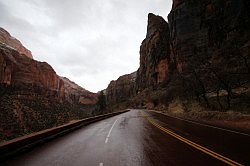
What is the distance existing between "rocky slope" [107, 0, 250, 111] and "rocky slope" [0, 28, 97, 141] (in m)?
34.8

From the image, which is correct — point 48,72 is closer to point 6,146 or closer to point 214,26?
point 214,26

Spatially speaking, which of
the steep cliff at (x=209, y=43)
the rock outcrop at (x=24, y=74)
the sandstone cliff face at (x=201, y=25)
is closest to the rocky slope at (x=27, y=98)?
the rock outcrop at (x=24, y=74)

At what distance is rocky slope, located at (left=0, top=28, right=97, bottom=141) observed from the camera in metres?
63.0

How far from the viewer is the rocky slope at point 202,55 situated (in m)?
24.6

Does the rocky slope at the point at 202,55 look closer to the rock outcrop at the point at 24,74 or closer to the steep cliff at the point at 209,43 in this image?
the steep cliff at the point at 209,43

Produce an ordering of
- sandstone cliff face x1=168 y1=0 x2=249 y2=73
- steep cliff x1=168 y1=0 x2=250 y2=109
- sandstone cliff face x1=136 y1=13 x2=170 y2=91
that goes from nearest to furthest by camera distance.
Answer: steep cliff x1=168 y1=0 x2=250 y2=109
sandstone cliff face x1=168 y1=0 x2=249 y2=73
sandstone cliff face x1=136 y1=13 x2=170 y2=91

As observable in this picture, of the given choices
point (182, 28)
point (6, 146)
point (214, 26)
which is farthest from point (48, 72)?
point (6, 146)

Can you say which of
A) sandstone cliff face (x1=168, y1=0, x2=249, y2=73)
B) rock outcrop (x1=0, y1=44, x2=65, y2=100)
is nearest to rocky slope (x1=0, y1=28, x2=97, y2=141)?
rock outcrop (x1=0, y1=44, x2=65, y2=100)

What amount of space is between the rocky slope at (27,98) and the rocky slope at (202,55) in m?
34.8

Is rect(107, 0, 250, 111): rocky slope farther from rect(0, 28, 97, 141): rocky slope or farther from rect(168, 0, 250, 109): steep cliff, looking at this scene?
rect(0, 28, 97, 141): rocky slope

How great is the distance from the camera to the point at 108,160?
20.0ft

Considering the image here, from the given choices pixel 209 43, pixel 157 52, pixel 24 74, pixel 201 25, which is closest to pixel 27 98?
pixel 24 74

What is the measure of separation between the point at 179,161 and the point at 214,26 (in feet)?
192

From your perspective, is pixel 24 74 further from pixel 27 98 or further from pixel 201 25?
pixel 201 25
